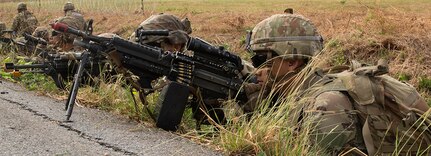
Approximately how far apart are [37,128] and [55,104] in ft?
4.47

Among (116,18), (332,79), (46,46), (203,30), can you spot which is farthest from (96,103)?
(116,18)

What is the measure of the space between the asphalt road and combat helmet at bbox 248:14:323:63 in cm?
85

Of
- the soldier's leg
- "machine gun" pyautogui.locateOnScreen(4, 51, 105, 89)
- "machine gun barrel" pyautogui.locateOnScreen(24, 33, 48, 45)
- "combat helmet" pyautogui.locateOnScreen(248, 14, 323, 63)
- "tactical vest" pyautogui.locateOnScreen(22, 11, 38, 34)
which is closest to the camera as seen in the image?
the soldier's leg

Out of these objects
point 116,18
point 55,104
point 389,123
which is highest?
point 389,123

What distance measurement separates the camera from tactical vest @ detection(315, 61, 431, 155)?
3.30 meters

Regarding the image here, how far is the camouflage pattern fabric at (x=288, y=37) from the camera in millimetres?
4078

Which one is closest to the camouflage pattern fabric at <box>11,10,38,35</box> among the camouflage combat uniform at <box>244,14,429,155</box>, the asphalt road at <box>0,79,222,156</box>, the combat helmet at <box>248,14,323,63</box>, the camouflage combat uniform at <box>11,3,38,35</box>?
the camouflage combat uniform at <box>11,3,38,35</box>

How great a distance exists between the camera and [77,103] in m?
5.59

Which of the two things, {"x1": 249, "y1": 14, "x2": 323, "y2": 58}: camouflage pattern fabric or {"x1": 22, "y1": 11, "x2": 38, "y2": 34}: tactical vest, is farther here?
{"x1": 22, "y1": 11, "x2": 38, "y2": 34}: tactical vest

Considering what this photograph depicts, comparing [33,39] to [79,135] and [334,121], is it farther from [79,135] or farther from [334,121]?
[334,121]

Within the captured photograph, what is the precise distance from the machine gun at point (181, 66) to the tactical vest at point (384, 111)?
126cm

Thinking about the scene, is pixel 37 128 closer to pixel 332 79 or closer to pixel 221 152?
pixel 221 152

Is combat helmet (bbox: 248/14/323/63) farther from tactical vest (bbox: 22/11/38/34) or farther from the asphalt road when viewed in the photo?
tactical vest (bbox: 22/11/38/34)

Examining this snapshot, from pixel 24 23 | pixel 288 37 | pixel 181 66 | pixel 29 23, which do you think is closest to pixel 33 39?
pixel 24 23
